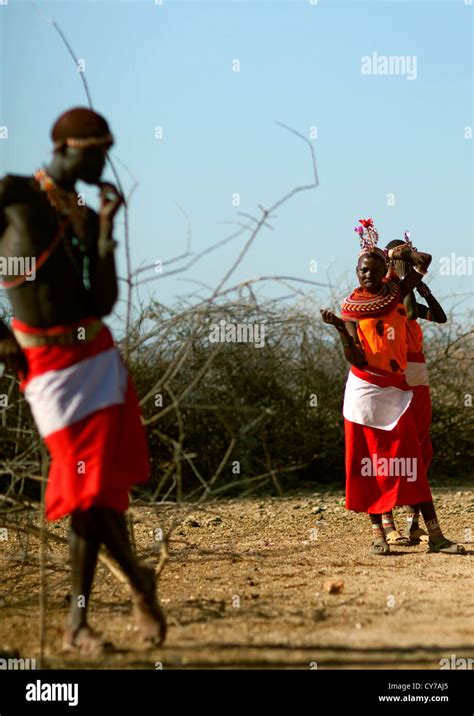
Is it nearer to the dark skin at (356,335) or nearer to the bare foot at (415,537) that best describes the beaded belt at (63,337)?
the dark skin at (356,335)

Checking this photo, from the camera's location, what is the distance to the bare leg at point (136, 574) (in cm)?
448

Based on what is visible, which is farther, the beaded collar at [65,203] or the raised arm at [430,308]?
the raised arm at [430,308]

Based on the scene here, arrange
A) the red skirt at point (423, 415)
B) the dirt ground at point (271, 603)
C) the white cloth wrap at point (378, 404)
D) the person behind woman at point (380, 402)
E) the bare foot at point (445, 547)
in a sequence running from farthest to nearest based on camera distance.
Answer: the red skirt at point (423, 415), the white cloth wrap at point (378, 404), the person behind woman at point (380, 402), the bare foot at point (445, 547), the dirt ground at point (271, 603)

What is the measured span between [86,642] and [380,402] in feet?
11.6

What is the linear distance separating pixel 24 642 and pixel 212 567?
6.56 feet

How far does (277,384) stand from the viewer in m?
11.1

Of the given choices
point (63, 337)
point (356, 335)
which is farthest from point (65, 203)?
point (356, 335)

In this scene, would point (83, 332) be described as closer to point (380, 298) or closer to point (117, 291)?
point (117, 291)

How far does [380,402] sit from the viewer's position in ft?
25.1

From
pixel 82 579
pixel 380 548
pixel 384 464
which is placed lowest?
pixel 380 548

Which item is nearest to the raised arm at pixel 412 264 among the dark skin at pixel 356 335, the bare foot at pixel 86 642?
the dark skin at pixel 356 335

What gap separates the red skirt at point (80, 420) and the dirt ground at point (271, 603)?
678 millimetres

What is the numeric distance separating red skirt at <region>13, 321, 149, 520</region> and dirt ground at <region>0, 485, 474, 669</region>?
2.23 feet

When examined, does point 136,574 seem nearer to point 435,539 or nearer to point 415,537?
point 435,539
